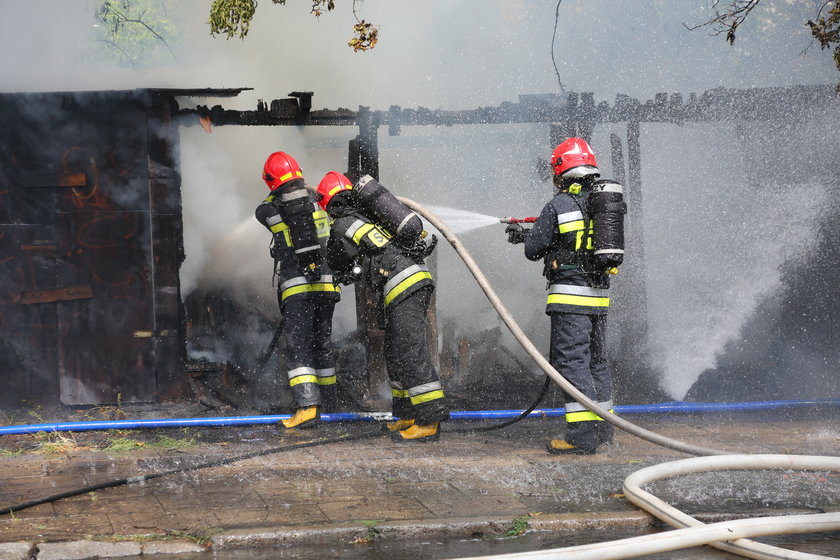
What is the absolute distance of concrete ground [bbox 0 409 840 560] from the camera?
3949mm

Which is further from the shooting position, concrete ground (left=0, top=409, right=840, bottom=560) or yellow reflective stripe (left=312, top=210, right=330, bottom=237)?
yellow reflective stripe (left=312, top=210, right=330, bottom=237)

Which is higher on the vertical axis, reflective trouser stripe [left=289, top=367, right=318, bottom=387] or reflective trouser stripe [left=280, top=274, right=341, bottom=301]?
reflective trouser stripe [left=280, top=274, right=341, bottom=301]

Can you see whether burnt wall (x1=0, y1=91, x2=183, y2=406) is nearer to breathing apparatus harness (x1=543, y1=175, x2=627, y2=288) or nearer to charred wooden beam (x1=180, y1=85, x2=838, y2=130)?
charred wooden beam (x1=180, y1=85, x2=838, y2=130)

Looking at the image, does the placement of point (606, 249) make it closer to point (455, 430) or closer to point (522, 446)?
point (522, 446)

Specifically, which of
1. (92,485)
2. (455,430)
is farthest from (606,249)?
(92,485)

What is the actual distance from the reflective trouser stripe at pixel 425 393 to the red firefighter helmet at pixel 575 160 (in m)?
1.74

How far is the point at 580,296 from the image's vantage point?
5.80 m

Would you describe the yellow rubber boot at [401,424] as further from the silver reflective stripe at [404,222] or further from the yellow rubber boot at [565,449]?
the silver reflective stripe at [404,222]

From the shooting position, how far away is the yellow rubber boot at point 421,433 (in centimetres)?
618

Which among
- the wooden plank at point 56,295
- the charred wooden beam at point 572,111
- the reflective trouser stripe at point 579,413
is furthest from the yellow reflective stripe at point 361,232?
the wooden plank at point 56,295

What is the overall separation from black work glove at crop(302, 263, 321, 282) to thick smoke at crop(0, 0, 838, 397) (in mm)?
2247

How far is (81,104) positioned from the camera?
7961mm

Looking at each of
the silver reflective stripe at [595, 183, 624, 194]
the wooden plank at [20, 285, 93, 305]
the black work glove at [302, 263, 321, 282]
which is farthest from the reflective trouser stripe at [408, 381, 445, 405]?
the wooden plank at [20, 285, 93, 305]

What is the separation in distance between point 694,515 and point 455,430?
2681 mm
